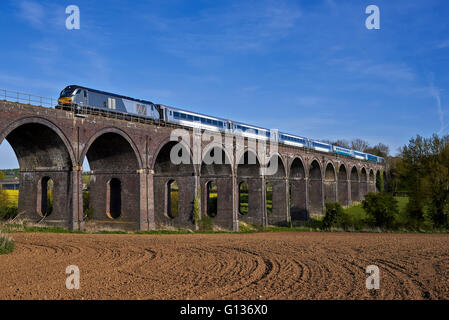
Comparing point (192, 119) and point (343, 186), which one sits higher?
point (192, 119)

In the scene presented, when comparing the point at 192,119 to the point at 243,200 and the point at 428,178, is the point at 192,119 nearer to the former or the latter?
the point at 428,178

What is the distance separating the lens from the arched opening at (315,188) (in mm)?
49719

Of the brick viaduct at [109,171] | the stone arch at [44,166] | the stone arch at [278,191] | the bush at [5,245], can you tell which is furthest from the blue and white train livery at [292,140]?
the bush at [5,245]

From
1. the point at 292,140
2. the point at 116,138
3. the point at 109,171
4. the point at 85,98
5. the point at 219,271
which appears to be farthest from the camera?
the point at 292,140

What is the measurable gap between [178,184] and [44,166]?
1058 cm

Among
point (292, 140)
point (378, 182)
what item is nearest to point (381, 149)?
point (378, 182)

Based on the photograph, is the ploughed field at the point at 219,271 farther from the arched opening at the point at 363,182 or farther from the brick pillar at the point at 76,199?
the arched opening at the point at 363,182

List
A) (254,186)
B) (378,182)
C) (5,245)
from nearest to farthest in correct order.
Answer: (5,245) < (254,186) < (378,182)

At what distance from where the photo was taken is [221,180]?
113ft

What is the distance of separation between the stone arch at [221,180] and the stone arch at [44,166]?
13.2m

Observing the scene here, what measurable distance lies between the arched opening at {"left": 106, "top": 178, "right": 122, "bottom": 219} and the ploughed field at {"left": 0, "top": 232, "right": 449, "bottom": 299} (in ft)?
32.9

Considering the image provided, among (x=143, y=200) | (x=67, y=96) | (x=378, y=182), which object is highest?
(x=67, y=96)
